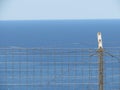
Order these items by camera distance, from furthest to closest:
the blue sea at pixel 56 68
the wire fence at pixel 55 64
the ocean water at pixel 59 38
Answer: the ocean water at pixel 59 38 → the blue sea at pixel 56 68 → the wire fence at pixel 55 64

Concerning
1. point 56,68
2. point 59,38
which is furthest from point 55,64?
point 59,38

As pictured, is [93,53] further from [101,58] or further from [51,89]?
[51,89]

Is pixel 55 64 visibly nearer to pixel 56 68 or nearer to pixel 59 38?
pixel 56 68

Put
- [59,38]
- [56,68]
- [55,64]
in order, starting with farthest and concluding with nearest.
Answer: [59,38] < [56,68] < [55,64]

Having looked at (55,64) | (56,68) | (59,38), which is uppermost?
(59,38)

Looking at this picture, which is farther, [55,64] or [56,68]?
[56,68]

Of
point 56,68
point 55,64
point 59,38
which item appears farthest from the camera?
point 59,38

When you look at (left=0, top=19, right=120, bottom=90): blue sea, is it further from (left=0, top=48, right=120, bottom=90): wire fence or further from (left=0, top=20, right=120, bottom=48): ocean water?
(left=0, top=20, right=120, bottom=48): ocean water

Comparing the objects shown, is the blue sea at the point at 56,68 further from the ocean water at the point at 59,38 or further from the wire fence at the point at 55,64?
the ocean water at the point at 59,38

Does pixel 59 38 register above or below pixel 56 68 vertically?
above

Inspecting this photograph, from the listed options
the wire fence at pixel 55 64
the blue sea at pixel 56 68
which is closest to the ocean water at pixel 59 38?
the blue sea at pixel 56 68

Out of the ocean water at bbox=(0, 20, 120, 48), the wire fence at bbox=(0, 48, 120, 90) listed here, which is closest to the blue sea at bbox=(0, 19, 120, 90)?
the wire fence at bbox=(0, 48, 120, 90)

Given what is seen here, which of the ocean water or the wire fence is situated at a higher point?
the ocean water

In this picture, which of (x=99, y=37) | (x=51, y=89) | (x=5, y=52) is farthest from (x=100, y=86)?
(x=51, y=89)
